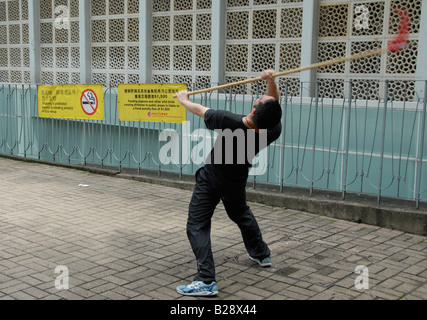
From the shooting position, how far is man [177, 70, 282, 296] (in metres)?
4.24

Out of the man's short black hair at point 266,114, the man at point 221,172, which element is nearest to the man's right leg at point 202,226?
the man at point 221,172

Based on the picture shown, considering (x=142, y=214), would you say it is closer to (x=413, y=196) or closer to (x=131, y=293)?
(x=131, y=293)

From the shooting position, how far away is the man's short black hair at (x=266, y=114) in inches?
163

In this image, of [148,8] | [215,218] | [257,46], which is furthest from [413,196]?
[148,8]

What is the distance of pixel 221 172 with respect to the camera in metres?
4.47

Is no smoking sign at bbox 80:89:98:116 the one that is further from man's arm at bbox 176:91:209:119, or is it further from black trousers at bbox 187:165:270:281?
black trousers at bbox 187:165:270:281

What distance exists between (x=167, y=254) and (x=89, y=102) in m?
5.01

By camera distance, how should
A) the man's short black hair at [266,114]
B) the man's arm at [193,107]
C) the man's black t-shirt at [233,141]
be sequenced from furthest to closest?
the man's arm at [193,107], the man's black t-shirt at [233,141], the man's short black hair at [266,114]

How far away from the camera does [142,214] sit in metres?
6.88

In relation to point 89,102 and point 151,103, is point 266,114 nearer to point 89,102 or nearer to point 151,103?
point 151,103

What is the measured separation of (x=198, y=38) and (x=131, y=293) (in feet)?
21.3

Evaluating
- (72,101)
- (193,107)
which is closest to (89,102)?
(72,101)

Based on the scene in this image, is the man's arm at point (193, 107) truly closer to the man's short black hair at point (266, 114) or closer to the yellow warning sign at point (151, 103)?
the man's short black hair at point (266, 114)

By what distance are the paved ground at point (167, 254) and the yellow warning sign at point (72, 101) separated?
7.21 ft
